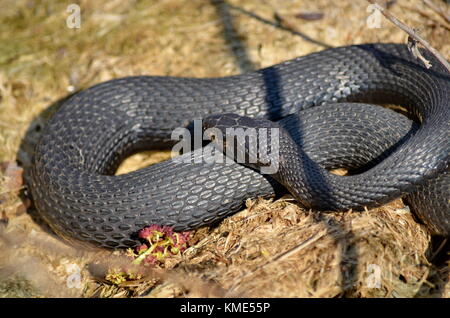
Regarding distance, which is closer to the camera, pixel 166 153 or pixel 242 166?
pixel 242 166

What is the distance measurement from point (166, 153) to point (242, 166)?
1.82 meters

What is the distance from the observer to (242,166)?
6.89 metres

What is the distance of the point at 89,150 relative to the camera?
7.47 metres

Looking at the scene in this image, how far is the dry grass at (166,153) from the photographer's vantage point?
5.44 m

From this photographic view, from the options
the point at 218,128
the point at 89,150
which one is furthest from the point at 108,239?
the point at 218,128

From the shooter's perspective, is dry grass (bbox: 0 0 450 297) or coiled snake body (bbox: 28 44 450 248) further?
coiled snake body (bbox: 28 44 450 248)

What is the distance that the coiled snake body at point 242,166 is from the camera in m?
6.42

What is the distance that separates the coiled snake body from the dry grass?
0.32 meters

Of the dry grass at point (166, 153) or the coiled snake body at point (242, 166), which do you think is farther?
the coiled snake body at point (242, 166)

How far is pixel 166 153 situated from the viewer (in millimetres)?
8281

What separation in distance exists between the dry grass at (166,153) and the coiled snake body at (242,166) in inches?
12.4

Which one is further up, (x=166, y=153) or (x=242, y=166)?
(x=242, y=166)

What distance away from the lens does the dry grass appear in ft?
17.9
